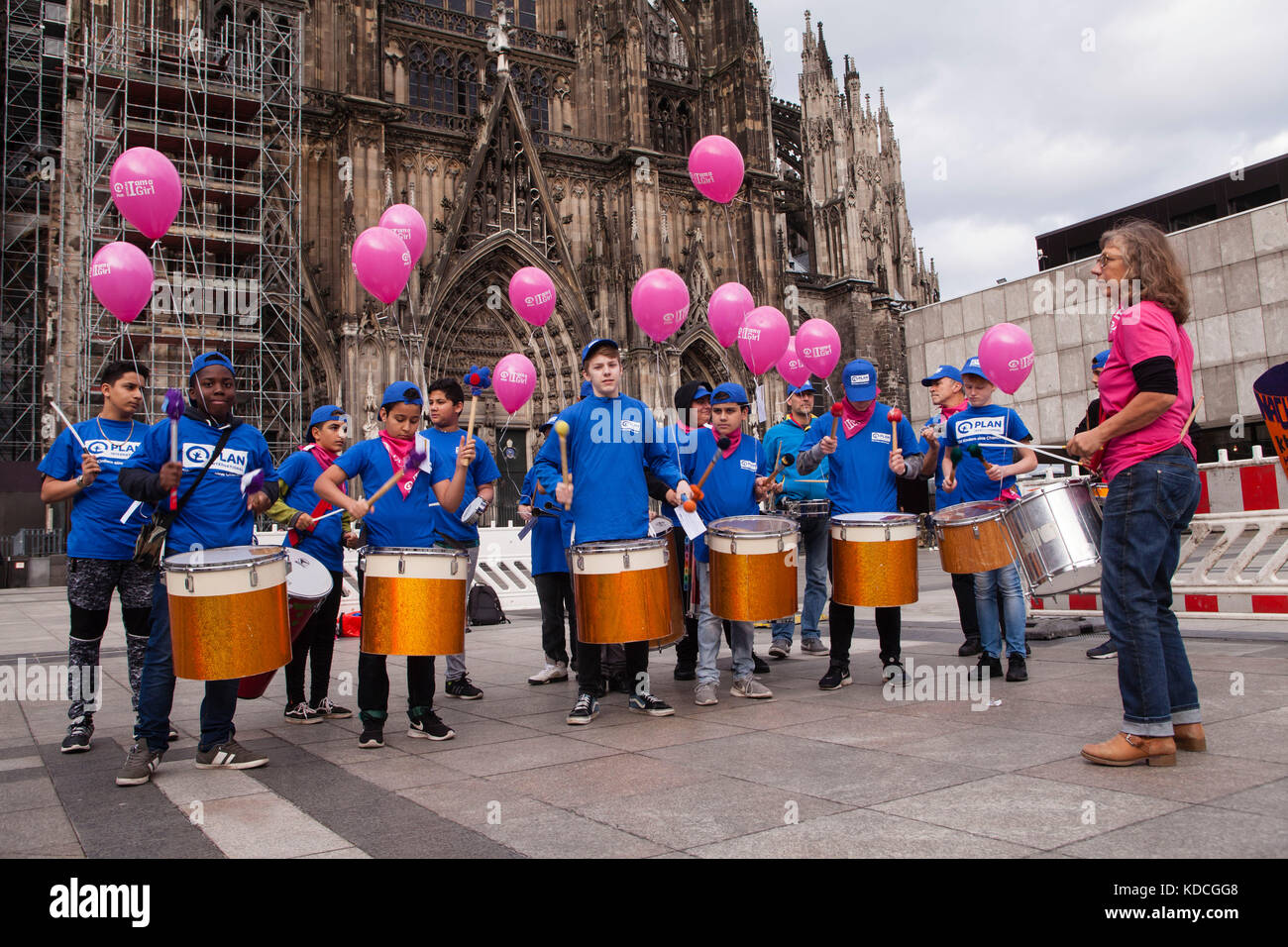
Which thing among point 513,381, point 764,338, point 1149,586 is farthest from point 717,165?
point 1149,586

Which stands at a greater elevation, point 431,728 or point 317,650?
point 317,650

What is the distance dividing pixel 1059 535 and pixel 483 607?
7.88 meters

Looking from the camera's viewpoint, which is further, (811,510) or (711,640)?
(811,510)

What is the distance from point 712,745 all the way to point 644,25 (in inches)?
1147

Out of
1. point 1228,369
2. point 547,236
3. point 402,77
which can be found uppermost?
point 402,77

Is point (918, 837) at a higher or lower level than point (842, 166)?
lower

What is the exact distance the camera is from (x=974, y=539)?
568 cm

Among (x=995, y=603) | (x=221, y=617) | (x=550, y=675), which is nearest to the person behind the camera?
(x=221, y=617)

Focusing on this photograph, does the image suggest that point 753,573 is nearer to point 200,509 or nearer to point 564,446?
point 564,446

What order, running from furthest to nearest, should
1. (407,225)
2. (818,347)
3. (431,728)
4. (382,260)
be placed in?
1. (407,225)
2. (382,260)
3. (818,347)
4. (431,728)

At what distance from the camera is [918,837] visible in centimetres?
292

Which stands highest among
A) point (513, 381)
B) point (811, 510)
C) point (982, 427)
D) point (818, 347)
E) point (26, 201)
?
point (26, 201)
